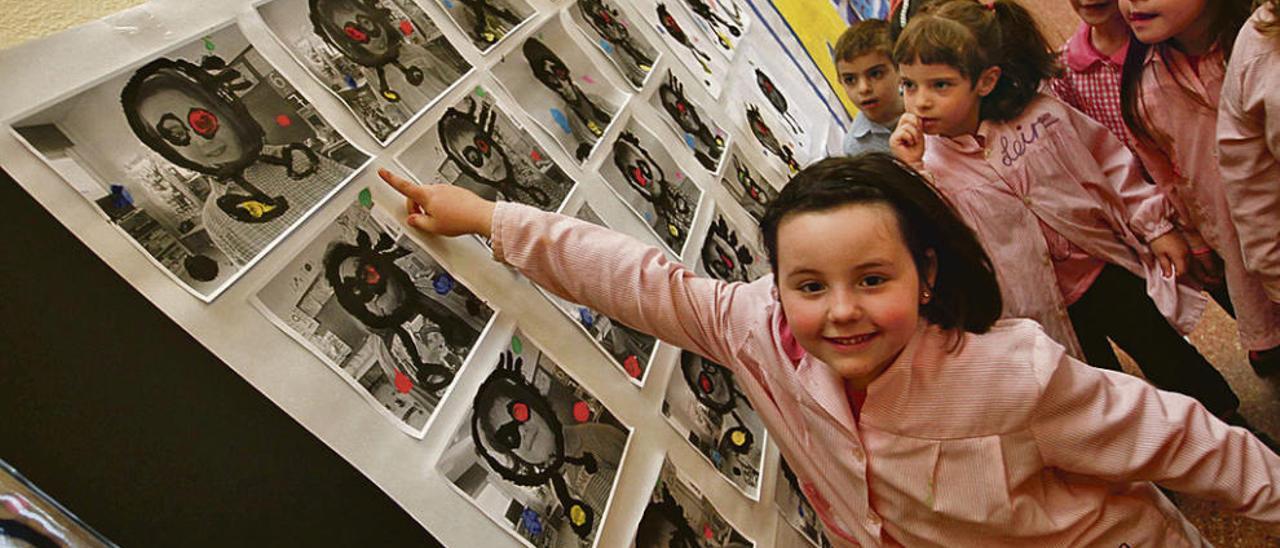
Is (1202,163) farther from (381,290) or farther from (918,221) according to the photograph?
(381,290)

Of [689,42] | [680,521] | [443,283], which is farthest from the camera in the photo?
[689,42]

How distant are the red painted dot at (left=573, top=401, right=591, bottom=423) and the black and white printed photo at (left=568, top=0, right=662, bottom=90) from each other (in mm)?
600

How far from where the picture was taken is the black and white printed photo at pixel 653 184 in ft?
3.93

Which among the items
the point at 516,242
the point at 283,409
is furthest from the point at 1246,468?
the point at 283,409

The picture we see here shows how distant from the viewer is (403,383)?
76cm

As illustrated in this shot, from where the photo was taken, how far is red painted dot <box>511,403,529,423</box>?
0.84 metres

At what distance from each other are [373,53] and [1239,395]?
64.5 inches

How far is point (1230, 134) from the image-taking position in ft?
3.76

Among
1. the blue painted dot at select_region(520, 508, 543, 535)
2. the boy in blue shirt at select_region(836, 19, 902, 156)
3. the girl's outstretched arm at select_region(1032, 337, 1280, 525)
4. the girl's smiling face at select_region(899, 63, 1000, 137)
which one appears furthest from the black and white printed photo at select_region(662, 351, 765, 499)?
the boy in blue shirt at select_region(836, 19, 902, 156)

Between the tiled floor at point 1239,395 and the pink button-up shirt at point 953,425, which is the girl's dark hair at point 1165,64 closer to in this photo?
the tiled floor at point 1239,395

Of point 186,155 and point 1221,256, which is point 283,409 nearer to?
point 186,155

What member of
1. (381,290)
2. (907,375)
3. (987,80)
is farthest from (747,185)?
(381,290)

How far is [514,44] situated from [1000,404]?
2.38 feet

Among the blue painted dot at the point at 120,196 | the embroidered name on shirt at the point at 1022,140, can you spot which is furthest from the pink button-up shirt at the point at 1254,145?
the blue painted dot at the point at 120,196
